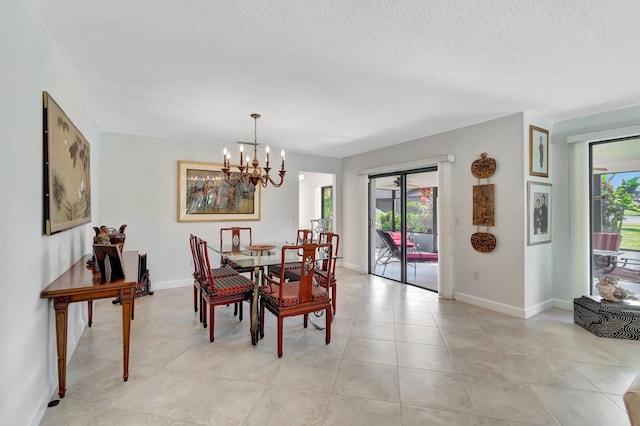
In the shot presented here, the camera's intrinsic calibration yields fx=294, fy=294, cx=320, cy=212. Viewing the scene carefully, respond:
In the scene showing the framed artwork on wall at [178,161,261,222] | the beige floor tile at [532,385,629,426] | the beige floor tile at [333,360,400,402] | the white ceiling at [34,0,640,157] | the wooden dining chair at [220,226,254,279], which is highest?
the white ceiling at [34,0,640,157]

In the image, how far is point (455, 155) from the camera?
4109 mm

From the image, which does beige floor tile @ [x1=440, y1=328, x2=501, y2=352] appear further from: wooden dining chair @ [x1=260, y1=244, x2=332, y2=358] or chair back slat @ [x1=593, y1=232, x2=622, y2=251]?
chair back slat @ [x1=593, y1=232, x2=622, y2=251]

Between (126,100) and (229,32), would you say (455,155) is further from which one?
(126,100)

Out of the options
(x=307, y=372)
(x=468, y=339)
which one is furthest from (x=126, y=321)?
(x=468, y=339)

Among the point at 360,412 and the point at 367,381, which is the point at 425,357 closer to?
the point at 367,381

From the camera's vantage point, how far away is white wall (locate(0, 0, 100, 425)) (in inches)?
52.4

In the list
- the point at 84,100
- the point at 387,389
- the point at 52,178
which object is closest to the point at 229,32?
the point at 52,178

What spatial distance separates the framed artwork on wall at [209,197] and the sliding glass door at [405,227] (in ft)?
7.61

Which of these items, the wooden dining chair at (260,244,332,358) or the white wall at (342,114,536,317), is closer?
the wooden dining chair at (260,244,332,358)

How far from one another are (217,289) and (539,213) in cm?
378

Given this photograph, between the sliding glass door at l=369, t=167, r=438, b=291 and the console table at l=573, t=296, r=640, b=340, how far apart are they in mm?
1769

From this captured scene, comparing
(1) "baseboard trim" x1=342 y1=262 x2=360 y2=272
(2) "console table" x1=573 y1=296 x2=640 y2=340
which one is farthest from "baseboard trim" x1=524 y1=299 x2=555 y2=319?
(1) "baseboard trim" x1=342 y1=262 x2=360 y2=272

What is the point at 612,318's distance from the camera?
2922 millimetres

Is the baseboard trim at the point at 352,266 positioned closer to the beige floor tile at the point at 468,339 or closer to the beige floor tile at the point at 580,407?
the beige floor tile at the point at 468,339
